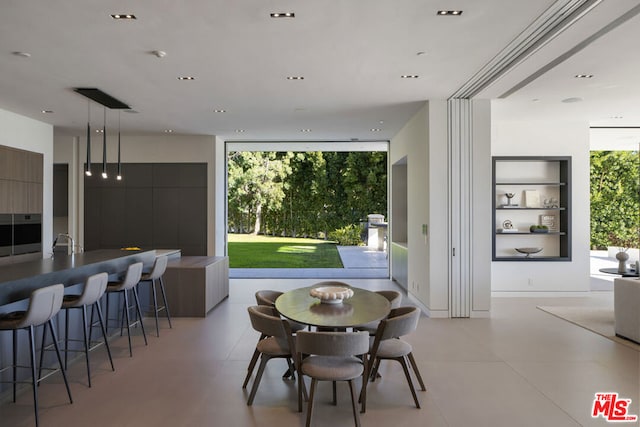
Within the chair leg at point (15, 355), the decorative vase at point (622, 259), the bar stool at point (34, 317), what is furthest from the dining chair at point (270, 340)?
the decorative vase at point (622, 259)

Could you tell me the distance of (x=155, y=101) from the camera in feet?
18.9

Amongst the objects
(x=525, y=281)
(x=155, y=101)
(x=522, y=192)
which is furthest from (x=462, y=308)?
(x=155, y=101)

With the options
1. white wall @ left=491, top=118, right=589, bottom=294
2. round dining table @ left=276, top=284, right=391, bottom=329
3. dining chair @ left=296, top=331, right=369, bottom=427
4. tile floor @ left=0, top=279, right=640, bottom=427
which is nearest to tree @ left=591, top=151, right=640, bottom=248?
white wall @ left=491, top=118, right=589, bottom=294

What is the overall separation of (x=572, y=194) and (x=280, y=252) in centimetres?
1014

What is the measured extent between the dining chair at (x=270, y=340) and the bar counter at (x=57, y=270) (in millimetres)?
1739

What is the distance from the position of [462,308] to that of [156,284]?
13.9ft

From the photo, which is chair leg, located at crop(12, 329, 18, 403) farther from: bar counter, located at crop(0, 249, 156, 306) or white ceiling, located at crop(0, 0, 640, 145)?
white ceiling, located at crop(0, 0, 640, 145)

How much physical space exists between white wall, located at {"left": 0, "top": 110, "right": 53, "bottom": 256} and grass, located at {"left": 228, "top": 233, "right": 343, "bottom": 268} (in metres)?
5.29

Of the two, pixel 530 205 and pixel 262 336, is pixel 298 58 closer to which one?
pixel 262 336

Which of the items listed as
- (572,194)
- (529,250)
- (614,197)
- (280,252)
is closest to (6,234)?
(529,250)

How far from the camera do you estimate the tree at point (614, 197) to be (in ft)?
43.7

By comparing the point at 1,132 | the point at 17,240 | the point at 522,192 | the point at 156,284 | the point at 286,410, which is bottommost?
the point at 286,410

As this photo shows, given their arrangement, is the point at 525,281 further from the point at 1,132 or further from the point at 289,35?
the point at 1,132

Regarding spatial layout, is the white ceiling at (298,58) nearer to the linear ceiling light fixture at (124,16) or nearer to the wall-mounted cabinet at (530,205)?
the linear ceiling light fixture at (124,16)
